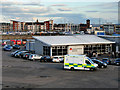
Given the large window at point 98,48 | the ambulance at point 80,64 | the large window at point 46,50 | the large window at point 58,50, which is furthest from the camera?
the large window at point 98,48

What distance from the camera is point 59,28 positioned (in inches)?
7702

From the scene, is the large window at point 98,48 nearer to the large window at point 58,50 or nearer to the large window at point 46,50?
the large window at point 58,50

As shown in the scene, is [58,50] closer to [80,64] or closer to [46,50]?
[46,50]

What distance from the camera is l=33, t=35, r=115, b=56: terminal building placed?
36594 mm

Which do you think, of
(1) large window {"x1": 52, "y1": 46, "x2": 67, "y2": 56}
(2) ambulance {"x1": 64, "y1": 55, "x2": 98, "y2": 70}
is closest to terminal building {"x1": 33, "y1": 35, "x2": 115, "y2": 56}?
(1) large window {"x1": 52, "y1": 46, "x2": 67, "y2": 56}

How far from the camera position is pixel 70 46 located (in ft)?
123

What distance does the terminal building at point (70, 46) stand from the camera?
3659 centimetres

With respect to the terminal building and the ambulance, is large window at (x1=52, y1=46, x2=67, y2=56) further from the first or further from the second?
the ambulance

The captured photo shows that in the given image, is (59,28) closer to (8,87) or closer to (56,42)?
(56,42)

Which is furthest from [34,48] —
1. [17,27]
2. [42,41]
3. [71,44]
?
[17,27]

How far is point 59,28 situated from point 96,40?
155523 millimetres

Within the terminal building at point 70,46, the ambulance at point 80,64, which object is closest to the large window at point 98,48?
the terminal building at point 70,46

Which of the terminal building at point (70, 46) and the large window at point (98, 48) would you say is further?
the large window at point (98, 48)

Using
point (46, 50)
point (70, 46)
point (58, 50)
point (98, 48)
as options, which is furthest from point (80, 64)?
point (98, 48)
